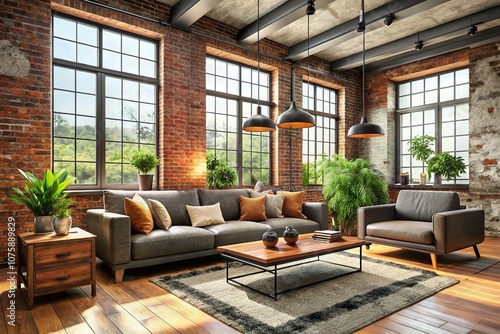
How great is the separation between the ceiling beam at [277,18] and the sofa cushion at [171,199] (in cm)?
250

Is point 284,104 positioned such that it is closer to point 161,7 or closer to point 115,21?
point 161,7

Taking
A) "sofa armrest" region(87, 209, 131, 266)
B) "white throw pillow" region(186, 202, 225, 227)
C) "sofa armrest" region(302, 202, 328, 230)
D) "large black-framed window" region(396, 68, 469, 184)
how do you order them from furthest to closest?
"large black-framed window" region(396, 68, 469, 184) < "sofa armrest" region(302, 202, 328, 230) < "white throw pillow" region(186, 202, 225, 227) < "sofa armrest" region(87, 209, 131, 266)

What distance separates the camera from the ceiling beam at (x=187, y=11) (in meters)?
4.49

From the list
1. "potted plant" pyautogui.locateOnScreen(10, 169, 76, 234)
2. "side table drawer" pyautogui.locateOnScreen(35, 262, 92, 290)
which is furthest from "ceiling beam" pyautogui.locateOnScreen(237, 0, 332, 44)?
"side table drawer" pyautogui.locateOnScreen(35, 262, 92, 290)

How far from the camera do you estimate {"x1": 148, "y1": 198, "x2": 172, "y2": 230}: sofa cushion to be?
3932 mm

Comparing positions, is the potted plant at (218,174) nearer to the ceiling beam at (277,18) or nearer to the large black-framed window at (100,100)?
the large black-framed window at (100,100)

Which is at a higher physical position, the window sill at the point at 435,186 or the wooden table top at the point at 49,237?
the window sill at the point at 435,186

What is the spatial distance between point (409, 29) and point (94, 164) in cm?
560

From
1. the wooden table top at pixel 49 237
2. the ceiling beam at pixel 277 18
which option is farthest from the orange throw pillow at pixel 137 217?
the ceiling beam at pixel 277 18

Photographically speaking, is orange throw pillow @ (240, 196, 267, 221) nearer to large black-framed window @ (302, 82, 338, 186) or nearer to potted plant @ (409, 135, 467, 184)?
large black-framed window @ (302, 82, 338, 186)

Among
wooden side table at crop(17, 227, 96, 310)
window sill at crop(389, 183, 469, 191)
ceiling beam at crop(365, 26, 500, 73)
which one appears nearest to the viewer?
wooden side table at crop(17, 227, 96, 310)

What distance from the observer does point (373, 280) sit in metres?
3.39

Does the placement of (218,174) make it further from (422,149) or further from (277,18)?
(422,149)

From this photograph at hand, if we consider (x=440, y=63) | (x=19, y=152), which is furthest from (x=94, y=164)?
(x=440, y=63)
